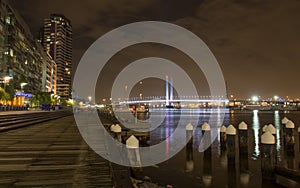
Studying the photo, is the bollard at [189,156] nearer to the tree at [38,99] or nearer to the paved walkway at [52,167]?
the paved walkway at [52,167]

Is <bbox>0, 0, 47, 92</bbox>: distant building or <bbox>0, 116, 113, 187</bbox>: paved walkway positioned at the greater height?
<bbox>0, 0, 47, 92</bbox>: distant building

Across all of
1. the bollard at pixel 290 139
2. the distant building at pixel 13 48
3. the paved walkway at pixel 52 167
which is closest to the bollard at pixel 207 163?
the bollard at pixel 290 139

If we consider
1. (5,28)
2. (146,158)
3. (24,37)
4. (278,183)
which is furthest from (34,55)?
(278,183)

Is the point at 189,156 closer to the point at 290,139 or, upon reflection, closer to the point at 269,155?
the point at 269,155

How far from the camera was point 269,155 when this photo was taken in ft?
37.2

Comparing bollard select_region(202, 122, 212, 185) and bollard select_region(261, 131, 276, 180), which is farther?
bollard select_region(202, 122, 212, 185)

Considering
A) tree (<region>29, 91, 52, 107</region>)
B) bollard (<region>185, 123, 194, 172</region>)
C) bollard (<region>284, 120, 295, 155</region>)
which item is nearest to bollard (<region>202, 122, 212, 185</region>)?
bollard (<region>185, 123, 194, 172</region>)

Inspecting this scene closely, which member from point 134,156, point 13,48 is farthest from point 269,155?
point 13,48

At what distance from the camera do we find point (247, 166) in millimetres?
14688

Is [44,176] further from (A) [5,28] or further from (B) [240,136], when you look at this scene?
(A) [5,28]

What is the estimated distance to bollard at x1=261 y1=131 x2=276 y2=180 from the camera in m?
11.3

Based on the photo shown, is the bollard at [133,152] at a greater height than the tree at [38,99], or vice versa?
the tree at [38,99]

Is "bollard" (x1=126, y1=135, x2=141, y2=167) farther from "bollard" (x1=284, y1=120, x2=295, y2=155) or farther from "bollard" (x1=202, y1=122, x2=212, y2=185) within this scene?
"bollard" (x1=284, y1=120, x2=295, y2=155)

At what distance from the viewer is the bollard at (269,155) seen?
11.3 metres
